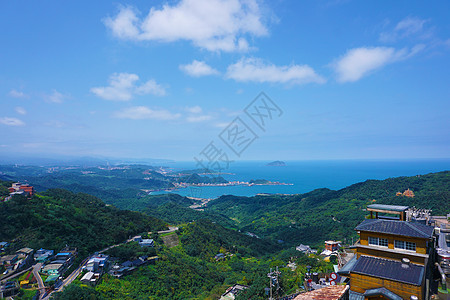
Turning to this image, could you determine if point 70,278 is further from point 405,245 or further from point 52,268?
point 405,245

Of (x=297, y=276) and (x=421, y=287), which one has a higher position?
(x=421, y=287)

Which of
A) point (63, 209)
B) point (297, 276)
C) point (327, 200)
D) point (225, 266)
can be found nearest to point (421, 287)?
point (297, 276)

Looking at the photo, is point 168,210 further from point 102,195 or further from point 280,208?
point 102,195

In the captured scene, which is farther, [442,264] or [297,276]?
[297,276]

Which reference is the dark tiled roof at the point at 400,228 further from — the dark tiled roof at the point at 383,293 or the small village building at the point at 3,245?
the small village building at the point at 3,245

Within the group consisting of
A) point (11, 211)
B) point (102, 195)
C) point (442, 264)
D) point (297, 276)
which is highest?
point (442, 264)

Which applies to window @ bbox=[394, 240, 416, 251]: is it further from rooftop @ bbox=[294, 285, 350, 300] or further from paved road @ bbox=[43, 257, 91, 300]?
paved road @ bbox=[43, 257, 91, 300]

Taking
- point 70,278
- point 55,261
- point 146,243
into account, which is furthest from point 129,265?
point 55,261
